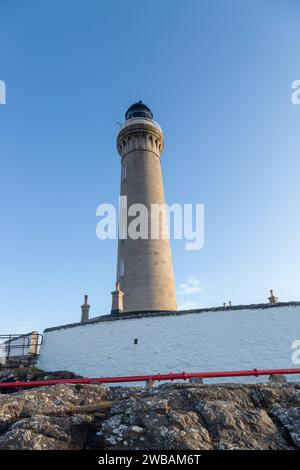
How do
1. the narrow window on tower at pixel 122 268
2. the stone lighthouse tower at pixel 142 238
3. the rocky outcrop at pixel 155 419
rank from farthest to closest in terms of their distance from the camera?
the narrow window on tower at pixel 122 268 < the stone lighthouse tower at pixel 142 238 < the rocky outcrop at pixel 155 419

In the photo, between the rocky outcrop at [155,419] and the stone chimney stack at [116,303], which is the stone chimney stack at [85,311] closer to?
the stone chimney stack at [116,303]

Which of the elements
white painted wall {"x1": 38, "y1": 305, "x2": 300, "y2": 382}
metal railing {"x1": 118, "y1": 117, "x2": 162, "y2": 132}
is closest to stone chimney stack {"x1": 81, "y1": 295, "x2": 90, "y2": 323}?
white painted wall {"x1": 38, "y1": 305, "x2": 300, "y2": 382}

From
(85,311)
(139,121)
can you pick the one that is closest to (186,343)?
(85,311)

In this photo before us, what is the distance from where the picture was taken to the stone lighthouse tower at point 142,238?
76.9 feet

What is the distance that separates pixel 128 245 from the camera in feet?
83.7

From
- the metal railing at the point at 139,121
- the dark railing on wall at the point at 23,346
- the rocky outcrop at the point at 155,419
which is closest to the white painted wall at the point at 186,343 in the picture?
the dark railing on wall at the point at 23,346

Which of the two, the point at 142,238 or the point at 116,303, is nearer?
the point at 116,303

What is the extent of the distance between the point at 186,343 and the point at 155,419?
32.3 ft

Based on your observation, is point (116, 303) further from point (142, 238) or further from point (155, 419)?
point (155, 419)

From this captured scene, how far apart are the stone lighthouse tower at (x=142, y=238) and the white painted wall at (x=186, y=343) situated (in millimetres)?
3421

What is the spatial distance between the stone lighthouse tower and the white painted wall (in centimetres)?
342

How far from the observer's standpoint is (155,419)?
569 centimetres
